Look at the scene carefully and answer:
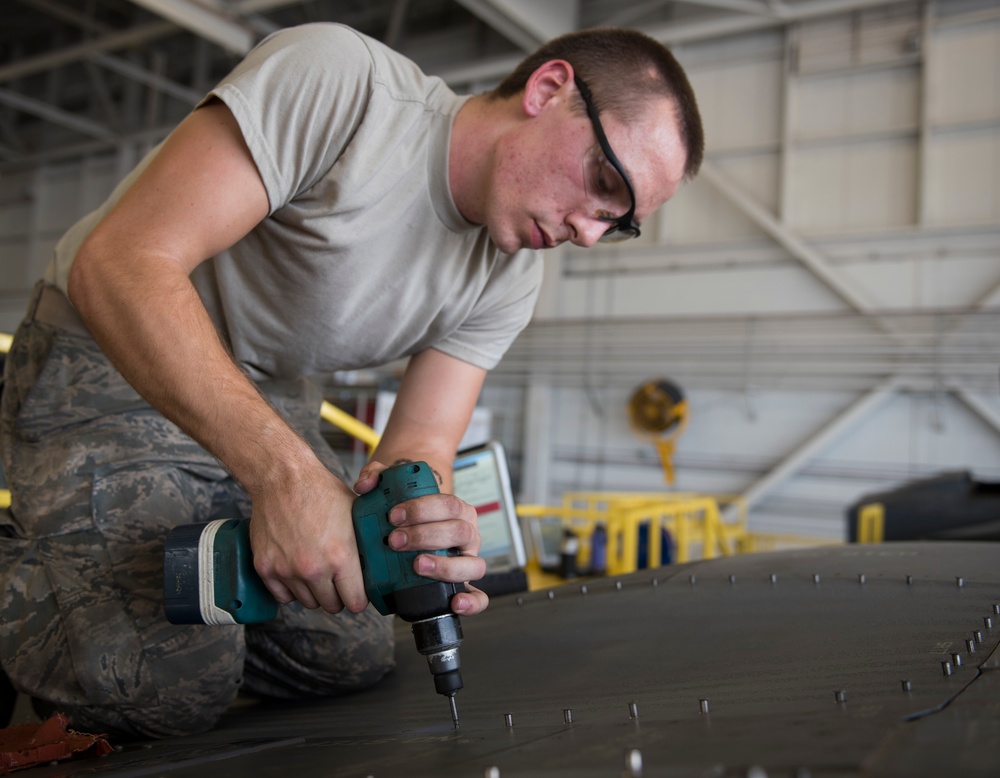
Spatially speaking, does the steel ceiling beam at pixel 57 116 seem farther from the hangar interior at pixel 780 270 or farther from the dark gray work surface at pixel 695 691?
the dark gray work surface at pixel 695 691

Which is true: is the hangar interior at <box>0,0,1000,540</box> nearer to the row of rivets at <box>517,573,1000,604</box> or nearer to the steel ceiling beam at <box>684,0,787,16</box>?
the steel ceiling beam at <box>684,0,787,16</box>

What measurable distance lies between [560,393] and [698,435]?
1.55 meters

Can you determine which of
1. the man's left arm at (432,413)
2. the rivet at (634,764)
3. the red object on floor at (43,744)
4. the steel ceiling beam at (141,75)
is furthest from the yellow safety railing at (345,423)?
the steel ceiling beam at (141,75)

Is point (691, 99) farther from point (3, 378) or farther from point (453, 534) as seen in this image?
point (3, 378)

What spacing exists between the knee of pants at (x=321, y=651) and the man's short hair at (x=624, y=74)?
1.02m

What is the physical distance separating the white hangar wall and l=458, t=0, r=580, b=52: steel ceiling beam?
4.50 feet

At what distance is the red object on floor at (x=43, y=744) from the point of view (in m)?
1.11

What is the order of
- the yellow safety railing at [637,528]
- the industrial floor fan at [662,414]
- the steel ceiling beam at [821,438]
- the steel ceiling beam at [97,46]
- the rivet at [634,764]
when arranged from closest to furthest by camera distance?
the rivet at [634,764]
the yellow safety railing at [637,528]
the steel ceiling beam at [821,438]
the industrial floor fan at [662,414]
the steel ceiling beam at [97,46]

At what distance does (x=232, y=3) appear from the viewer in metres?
6.55

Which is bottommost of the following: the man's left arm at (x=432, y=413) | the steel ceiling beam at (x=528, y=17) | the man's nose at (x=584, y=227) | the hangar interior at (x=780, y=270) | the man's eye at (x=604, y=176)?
the man's left arm at (x=432, y=413)

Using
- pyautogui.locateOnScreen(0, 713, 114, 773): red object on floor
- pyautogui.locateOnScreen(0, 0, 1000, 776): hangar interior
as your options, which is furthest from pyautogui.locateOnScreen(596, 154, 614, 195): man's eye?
pyautogui.locateOnScreen(0, 0, 1000, 776): hangar interior

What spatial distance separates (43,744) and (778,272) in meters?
7.77

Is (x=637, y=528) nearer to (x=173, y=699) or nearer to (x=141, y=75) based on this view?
(x=173, y=699)

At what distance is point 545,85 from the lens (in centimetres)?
151
